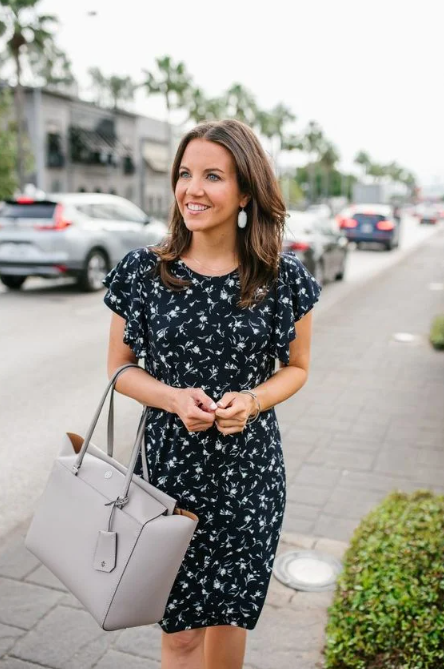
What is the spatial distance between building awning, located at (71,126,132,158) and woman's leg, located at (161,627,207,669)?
47803mm

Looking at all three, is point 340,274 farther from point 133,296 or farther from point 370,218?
point 133,296

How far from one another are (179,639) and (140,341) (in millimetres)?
901

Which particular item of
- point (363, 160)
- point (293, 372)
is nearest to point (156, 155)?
point (293, 372)

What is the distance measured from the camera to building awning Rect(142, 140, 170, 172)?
183 ft

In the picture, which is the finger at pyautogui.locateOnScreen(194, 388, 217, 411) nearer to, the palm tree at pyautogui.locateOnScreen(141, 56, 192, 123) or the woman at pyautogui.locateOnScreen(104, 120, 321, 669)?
the woman at pyautogui.locateOnScreen(104, 120, 321, 669)

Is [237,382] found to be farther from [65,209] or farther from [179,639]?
[65,209]

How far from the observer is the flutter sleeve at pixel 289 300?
212cm

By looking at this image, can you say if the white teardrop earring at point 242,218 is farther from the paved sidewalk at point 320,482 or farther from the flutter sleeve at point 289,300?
the paved sidewalk at point 320,482

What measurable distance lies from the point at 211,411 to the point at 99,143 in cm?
4989

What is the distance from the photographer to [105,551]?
1831mm

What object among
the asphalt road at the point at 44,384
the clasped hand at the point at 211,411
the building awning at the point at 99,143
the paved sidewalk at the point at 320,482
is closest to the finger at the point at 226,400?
the clasped hand at the point at 211,411

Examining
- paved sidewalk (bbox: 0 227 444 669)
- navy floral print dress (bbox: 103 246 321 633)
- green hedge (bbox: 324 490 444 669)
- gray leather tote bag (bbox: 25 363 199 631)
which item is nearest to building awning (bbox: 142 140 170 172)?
paved sidewalk (bbox: 0 227 444 669)

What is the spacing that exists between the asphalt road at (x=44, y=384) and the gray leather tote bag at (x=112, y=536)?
82.1 inches

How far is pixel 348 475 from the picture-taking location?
4695mm
